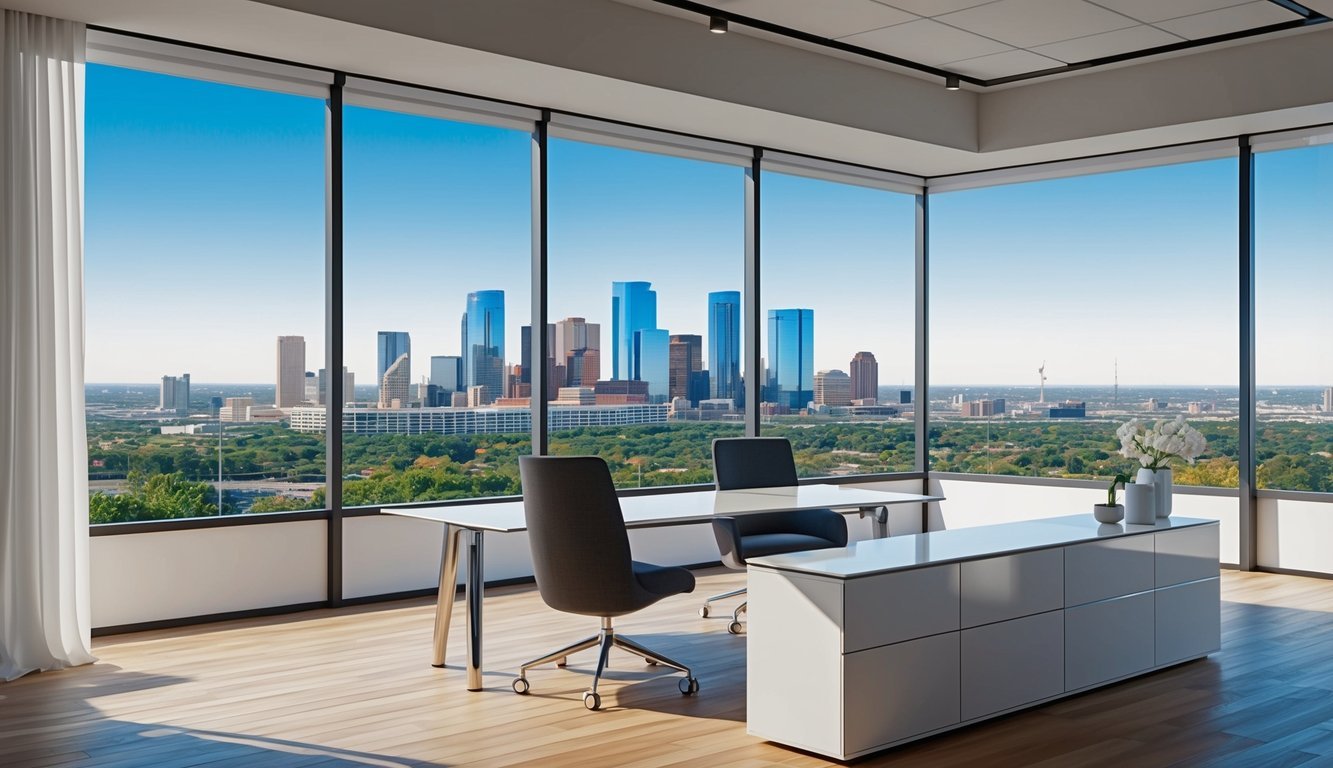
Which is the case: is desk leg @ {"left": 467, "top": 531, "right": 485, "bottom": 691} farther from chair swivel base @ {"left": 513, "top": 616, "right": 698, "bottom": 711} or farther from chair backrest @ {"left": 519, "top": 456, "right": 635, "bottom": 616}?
chair backrest @ {"left": 519, "top": 456, "right": 635, "bottom": 616}

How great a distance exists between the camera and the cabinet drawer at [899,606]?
405 cm

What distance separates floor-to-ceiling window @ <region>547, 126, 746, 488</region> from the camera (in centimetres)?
811

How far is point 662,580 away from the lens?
4.88 meters

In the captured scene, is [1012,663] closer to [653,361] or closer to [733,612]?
[733,612]

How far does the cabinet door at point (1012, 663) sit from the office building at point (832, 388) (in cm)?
479

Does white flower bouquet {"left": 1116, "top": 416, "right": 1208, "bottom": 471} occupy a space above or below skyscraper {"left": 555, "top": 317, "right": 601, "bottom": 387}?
below

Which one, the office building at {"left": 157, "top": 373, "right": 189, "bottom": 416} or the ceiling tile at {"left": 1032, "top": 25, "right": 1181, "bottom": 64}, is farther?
the ceiling tile at {"left": 1032, "top": 25, "right": 1181, "bottom": 64}

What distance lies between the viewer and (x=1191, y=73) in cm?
768

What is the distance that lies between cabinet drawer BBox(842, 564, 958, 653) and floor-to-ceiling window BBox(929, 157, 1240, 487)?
507 centimetres

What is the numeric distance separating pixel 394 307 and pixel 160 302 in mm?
1447

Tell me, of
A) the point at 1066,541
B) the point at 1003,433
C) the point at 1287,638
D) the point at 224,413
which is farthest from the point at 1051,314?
the point at 224,413

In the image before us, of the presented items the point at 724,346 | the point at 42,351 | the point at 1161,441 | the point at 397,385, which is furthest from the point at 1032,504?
the point at 42,351

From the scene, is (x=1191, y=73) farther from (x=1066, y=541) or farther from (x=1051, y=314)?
(x=1066, y=541)

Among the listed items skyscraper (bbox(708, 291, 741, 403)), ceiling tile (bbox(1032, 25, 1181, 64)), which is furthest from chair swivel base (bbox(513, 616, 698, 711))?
ceiling tile (bbox(1032, 25, 1181, 64))
